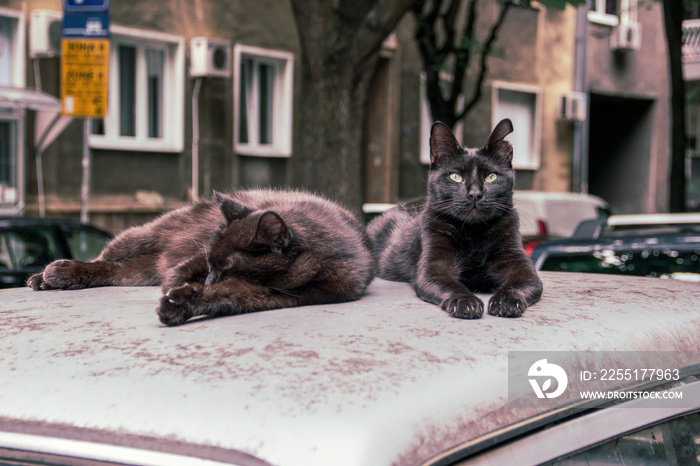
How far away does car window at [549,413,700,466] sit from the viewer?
4.30 feet

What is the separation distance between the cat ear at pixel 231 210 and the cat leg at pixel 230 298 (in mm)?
272

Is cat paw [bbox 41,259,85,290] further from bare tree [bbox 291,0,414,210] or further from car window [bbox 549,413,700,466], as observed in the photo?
bare tree [bbox 291,0,414,210]

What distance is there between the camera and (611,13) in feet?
71.8

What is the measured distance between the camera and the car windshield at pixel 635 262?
4492mm

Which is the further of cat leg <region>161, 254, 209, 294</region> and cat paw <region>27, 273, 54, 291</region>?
cat paw <region>27, 273, 54, 291</region>

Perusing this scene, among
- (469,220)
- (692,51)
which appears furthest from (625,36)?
(469,220)

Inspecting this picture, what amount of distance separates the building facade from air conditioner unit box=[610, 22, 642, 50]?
0.05 metres

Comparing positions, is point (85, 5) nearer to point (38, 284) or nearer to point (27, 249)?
point (27, 249)

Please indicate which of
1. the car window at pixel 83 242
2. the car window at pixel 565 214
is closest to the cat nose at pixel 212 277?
the car window at pixel 83 242

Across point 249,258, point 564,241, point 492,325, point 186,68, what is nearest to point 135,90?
point 186,68

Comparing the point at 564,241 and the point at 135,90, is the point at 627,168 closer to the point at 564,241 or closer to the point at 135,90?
the point at 135,90

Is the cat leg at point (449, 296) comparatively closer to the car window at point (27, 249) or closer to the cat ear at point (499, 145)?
the cat ear at point (499, 145)

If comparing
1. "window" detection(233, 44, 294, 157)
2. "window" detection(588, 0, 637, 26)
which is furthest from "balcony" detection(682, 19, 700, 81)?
"window" detection(233, 44, 294, 157)

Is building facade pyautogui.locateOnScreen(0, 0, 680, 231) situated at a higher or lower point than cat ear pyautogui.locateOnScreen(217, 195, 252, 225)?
higher
